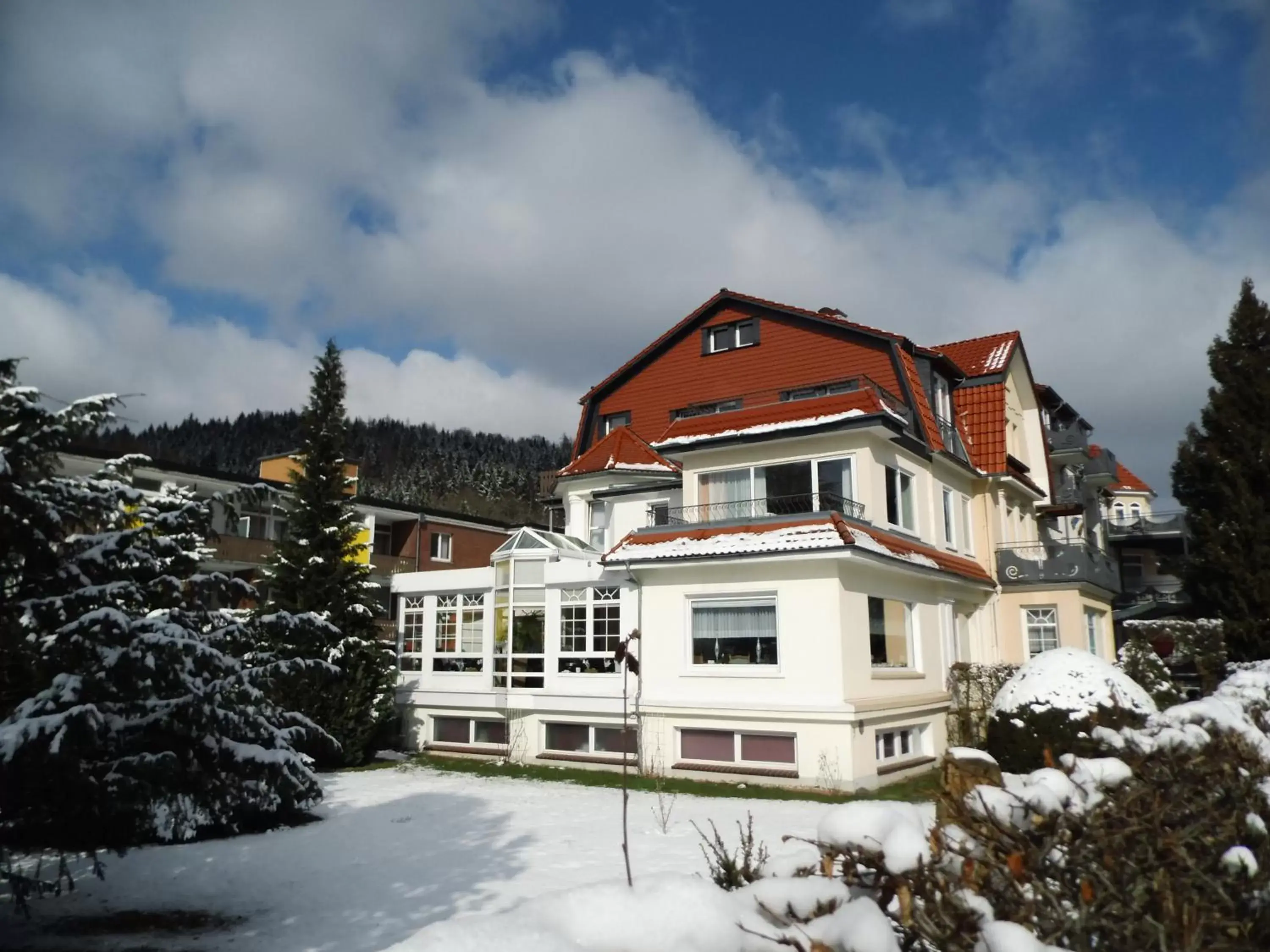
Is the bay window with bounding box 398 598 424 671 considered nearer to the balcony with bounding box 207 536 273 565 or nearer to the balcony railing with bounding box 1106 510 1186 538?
the balcony with bounding box 207 536 273 565

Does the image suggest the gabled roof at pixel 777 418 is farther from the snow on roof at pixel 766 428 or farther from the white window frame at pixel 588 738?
the white window frame at pixel 588 738

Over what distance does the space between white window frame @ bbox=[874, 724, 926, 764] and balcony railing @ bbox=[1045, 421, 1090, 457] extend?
50.4 feet

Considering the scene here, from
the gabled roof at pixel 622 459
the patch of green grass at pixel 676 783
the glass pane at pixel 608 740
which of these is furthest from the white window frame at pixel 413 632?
the glass pane at pixel 608 740

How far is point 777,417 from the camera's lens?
1908 centimetres

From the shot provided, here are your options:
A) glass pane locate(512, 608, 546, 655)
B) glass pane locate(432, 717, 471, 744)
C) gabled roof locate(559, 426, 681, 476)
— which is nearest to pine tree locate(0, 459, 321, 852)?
glass pane locate(512, 608, 546, 655)

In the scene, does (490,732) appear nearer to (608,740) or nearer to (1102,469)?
(608,740)

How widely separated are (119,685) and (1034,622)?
75.9ft

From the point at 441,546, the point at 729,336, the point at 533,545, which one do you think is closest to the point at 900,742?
the point at 533,545

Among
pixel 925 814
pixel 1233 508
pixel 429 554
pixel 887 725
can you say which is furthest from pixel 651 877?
pixel 429 554

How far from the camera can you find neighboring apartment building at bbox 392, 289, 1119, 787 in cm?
1684

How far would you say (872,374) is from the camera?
22.7 meters

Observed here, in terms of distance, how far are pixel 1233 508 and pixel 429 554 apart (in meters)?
29.3

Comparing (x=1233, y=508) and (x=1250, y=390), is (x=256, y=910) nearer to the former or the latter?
(x=1233, y=508)

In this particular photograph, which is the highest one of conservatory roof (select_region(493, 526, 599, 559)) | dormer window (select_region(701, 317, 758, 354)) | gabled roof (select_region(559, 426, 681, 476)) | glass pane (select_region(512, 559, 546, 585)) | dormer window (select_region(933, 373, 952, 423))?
dormer window (select_region(701, 317, 758, 354))
